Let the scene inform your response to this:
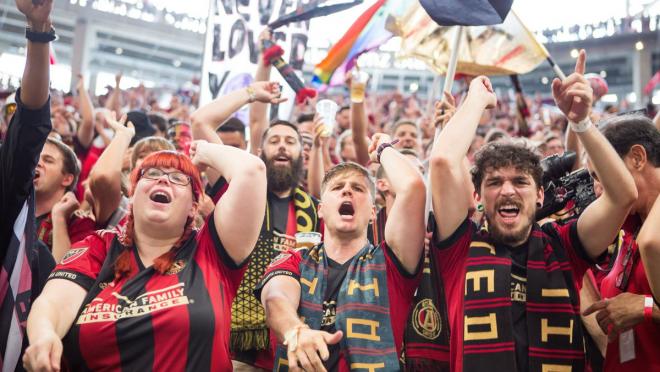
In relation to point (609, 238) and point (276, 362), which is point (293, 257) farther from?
point (609, 238)

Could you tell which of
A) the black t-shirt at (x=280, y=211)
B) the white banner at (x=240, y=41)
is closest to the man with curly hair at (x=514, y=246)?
the black t-shirt at (x=280, y=211)

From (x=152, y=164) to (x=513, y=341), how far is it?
1.59 metres

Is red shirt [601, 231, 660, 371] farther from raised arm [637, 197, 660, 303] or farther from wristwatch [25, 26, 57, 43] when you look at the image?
wristwatch [25, 26, 57, 43]

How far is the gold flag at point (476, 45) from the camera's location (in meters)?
4.86

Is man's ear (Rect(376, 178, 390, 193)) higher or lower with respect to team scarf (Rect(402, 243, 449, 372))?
higher

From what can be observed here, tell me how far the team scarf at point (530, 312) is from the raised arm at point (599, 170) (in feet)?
0.65

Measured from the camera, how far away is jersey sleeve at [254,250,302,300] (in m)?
2.61

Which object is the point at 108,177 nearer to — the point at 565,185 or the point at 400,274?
the point at 400,274

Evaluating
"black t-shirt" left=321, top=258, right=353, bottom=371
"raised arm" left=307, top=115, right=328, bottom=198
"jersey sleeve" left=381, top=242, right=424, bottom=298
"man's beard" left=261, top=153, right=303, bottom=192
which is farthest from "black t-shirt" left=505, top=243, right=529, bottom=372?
"raised arm" left=307, top=115, right=328, bottom=198

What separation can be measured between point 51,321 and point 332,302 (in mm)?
1025

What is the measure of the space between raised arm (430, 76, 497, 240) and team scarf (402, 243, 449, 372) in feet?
0.69

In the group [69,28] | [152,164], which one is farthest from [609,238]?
[69,28]

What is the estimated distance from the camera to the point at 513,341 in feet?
8.05

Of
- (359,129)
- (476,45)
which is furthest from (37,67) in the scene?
(476,45)
